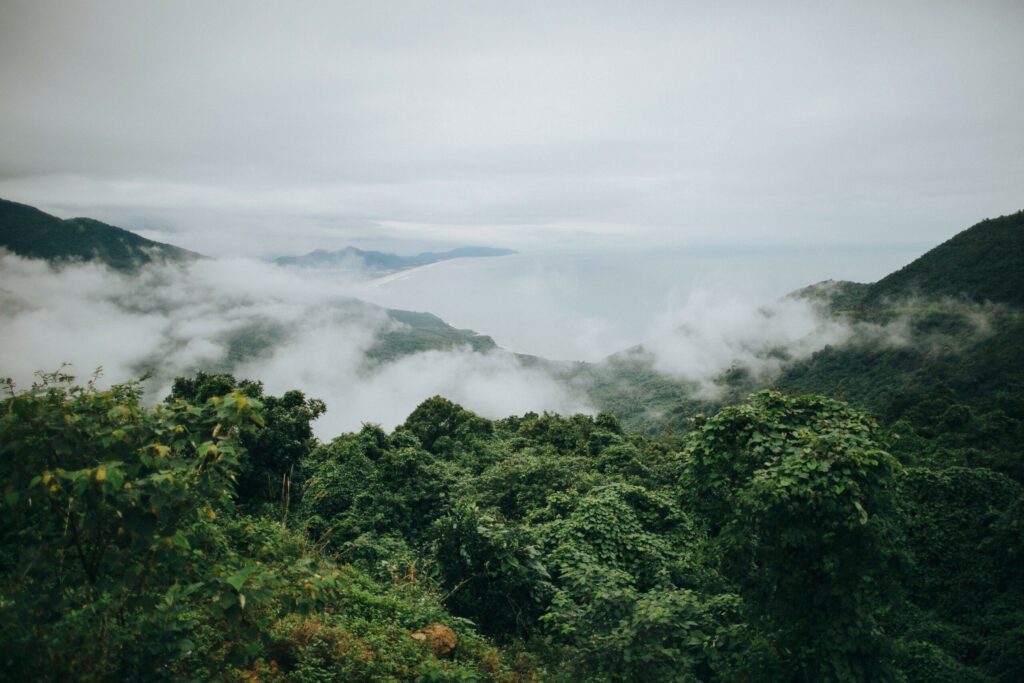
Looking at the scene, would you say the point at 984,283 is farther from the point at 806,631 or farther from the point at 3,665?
the point at 3,665

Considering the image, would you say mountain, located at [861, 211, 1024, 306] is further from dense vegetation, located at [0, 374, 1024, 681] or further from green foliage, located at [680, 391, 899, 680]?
green foliage, located at [680, 391, 899, 680]

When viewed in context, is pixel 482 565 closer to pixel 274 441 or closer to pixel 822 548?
pixel 822 548

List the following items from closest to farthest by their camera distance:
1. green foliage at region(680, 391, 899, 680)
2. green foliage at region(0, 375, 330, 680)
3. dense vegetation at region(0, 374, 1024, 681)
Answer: green foliage at region(0, 375, 330, 680) < dense vegetation at region(0, 374, 1024, 681) < green foliage at region(680, 391, 899, 680)

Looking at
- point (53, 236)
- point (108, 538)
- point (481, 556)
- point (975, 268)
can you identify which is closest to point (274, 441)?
point (481, 556)

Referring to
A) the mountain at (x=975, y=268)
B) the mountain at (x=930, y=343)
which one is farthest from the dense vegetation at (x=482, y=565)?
the mountain at (x=975, y=268)

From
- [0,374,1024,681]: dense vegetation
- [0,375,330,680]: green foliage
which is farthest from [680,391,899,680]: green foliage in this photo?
[0,375,330,680]: green foliage

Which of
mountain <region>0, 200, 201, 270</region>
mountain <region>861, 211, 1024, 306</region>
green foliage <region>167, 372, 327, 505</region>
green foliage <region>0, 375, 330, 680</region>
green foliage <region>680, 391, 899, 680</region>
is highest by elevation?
mountain <region>0, 200, 201, 270</region>

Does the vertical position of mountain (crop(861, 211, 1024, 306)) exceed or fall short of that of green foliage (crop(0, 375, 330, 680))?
it exceeds it

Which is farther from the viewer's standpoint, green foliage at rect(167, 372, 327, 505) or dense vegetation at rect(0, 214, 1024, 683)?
green foliage at rect(167, 372, 327, 505)

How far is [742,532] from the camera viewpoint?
669cm

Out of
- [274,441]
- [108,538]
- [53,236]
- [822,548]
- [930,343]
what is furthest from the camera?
[53,236]

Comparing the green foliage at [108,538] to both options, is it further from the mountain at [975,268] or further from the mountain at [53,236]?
the mountain at [53,236]

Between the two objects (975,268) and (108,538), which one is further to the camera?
(975,268)

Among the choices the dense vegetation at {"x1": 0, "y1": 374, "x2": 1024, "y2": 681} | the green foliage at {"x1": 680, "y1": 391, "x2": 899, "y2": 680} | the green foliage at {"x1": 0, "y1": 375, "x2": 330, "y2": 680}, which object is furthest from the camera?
the green foliage at {"x1": 680, "y1": 391, "x2": 899, "y2": 680}
